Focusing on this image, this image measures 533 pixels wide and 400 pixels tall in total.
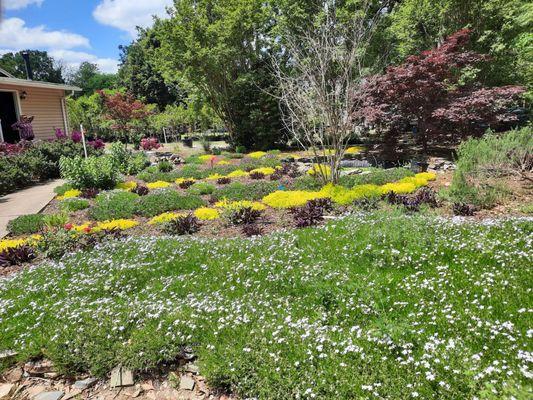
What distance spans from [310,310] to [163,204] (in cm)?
586

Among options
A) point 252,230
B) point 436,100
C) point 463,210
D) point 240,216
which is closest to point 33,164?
point 240,216

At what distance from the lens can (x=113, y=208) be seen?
8.88m

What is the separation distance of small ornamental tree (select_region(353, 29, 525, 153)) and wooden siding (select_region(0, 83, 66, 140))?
15.5m

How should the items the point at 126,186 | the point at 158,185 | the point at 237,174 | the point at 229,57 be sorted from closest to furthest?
the point at 126,186, the point at 158,185, the point at 237,174, the point at 229,57

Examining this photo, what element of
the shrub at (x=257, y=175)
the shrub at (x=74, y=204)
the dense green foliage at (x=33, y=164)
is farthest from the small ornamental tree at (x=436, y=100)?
the dense green foliage at (x=33, y=164)

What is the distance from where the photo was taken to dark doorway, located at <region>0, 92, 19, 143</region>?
1811 centimetres

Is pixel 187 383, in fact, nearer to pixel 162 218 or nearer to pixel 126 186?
pixel 162 218

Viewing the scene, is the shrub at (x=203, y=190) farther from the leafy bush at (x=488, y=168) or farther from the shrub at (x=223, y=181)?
the leafy bush at (x=488, y=168)

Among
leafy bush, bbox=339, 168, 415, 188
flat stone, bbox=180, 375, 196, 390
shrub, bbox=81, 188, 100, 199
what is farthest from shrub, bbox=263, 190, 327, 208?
flat stone, bbox=180, 375, 196, 390

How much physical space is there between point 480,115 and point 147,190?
10.6 m

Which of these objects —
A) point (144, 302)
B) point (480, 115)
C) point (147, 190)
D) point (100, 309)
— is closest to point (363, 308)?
point (144, 302)

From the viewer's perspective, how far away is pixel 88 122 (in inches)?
1428

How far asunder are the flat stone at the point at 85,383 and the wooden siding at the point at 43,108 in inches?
711

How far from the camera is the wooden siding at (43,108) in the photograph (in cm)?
1850
